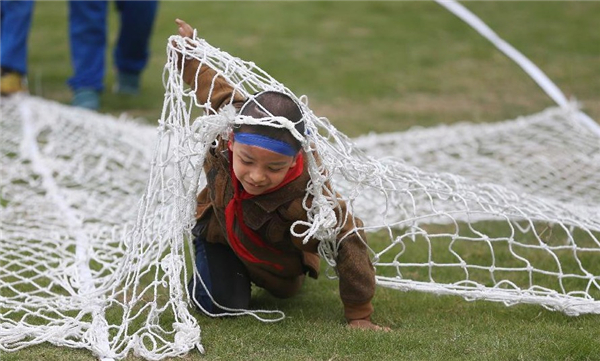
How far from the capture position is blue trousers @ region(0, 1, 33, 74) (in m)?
6.12

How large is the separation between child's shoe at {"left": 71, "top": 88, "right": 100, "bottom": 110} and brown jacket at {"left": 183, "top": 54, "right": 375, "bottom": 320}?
3107 millimetres

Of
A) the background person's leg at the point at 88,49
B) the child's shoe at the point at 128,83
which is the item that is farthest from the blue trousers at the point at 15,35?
the child's shoe at the point at 128,83

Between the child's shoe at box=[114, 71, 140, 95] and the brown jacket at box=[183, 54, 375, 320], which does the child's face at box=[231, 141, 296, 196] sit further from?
the child's shoe at box=[114, 71, 140, 95]

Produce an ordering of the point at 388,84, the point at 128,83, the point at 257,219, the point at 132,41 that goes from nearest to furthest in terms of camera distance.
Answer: the point at 257,219 → the point at 132,41 → the point at 128,83 → the point at 388,84

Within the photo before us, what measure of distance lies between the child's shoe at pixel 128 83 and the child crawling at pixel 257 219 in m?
3.49

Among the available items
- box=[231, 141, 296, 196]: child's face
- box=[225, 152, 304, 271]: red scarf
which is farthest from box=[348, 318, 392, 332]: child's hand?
box=[231, 141, 296, 196]: child's face

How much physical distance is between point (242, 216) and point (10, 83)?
335cm

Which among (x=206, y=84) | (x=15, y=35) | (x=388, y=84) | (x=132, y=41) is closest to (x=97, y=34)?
(x=132, y=41)

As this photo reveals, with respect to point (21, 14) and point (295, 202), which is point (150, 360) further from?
point (21, 14)

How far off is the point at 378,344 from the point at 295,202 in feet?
1.73

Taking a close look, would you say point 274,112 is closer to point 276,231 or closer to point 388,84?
point 276,231

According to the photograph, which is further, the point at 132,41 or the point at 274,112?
the point at 132,41

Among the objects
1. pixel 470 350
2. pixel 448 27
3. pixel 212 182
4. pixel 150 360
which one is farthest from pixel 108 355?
pixel 448 27

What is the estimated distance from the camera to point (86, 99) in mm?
6461
